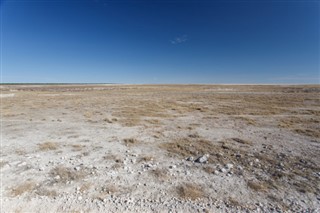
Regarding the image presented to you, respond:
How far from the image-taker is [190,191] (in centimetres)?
442

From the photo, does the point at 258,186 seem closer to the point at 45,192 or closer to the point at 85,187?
the point at 85,187

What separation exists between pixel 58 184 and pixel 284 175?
631cm

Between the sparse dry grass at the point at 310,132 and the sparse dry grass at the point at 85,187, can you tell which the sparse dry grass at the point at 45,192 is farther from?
the sparse dry grass at the point at 310,132

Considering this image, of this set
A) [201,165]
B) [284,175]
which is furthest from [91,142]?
[284,175]

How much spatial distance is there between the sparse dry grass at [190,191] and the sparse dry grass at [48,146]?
5736 mm

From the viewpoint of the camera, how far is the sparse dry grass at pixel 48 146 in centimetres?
740

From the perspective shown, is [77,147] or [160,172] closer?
[160,172]

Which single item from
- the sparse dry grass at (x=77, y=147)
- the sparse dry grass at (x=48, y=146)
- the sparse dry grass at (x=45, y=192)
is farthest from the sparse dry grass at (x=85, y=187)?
the sparse dry grass at (x=48, y=146)

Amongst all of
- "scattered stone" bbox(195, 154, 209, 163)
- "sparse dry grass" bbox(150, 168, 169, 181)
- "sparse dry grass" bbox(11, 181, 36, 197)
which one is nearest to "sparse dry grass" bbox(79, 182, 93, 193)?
"sparse dry grass" bbox(11, 181, 36, 197)

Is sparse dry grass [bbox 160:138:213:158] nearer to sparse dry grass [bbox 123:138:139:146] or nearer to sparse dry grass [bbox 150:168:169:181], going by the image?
sparse dry grass [bbox 123:138:139:146]

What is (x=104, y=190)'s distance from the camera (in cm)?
447

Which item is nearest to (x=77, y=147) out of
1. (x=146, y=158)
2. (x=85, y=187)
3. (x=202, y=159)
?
(x=146, y=158)

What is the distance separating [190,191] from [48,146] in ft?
21.0

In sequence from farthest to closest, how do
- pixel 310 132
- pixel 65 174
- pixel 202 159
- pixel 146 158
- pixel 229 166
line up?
pixel 310 132 < pixel 146 158 < pixel 202 159 < pixel 229 166 < pixel 65 174
